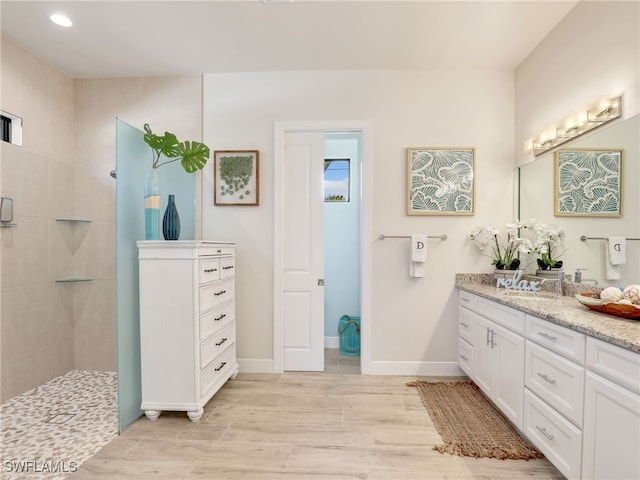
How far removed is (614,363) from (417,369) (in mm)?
1846

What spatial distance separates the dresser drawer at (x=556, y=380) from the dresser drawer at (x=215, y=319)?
197cm

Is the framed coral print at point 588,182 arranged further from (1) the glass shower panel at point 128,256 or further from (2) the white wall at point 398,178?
(1) the glass shower panel at point 128,256

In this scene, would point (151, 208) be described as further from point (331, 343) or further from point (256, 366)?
point (331, 343)

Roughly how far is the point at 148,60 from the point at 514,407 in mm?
3699

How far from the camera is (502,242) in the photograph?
9.56 feet

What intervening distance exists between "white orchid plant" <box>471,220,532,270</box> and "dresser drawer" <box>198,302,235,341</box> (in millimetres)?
2191

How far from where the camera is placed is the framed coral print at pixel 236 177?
3000mm

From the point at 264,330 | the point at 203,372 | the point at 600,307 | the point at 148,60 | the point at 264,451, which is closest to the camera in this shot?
Result: the point at 600,307

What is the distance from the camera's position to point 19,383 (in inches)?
99.5

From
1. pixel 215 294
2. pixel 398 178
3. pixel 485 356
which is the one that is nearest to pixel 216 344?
pixel 215 294

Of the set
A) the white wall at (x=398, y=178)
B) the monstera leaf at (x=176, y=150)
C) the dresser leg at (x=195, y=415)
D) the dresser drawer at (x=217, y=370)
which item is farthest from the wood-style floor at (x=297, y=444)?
the monstera leaf at (x=176, y=150)

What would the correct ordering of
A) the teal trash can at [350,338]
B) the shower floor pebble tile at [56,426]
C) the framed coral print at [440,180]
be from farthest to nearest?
the teal trash can at [350,338] → the framed coral print at [440,180] → the shower floor pebble tile at [56,426]

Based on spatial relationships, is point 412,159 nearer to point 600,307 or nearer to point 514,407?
point 600,307

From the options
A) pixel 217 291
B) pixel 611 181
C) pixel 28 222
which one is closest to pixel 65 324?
pixel 28 222
